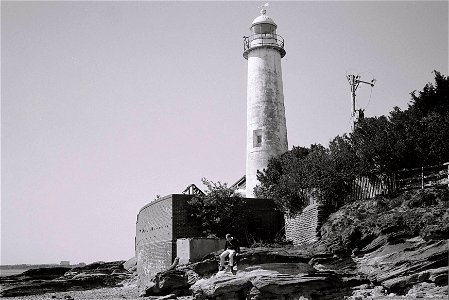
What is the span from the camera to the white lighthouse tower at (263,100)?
33.8 m

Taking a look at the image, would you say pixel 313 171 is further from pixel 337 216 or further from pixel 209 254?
pixel 209 254

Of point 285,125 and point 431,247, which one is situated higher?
point 285,125

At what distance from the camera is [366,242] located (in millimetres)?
21141

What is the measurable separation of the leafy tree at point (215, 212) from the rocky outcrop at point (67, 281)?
15400 mm

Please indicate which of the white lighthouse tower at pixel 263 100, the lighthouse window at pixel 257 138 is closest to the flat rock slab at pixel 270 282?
the white lighthouse tower at pixel 263 100

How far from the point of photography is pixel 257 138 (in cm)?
3425

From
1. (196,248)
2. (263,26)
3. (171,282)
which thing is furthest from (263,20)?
(171,282)

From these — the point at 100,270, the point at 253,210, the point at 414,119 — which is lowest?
the point at 100,270

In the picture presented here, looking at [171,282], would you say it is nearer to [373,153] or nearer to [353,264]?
[353,264]

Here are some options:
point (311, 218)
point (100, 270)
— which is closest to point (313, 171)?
point (311, 218)

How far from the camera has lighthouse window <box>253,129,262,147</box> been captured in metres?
34.1

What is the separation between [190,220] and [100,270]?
70.9 feet

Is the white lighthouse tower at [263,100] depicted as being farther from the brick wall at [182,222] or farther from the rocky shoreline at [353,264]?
the rocky shoreline at [353,264]

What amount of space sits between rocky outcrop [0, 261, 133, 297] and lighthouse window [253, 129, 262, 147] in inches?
556
